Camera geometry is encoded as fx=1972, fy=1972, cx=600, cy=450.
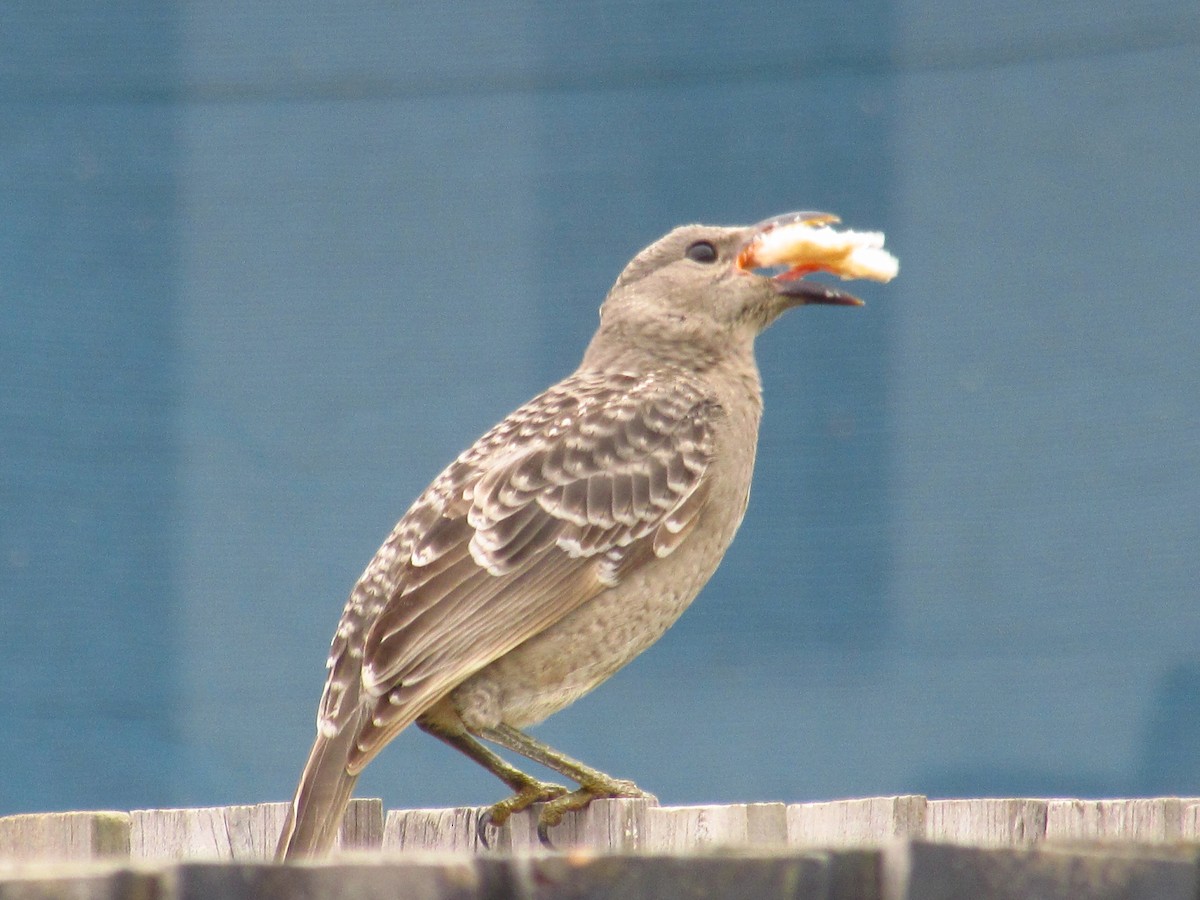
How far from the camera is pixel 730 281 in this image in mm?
4902

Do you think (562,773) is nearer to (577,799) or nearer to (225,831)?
(577,799)

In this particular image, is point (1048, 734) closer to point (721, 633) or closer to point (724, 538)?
point (721, 633)

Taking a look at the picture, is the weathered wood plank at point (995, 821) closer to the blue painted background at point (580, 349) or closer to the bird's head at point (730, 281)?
the bird's head at point (730, 281)

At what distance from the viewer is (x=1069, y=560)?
18.3 ft

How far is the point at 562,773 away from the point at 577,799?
21cm

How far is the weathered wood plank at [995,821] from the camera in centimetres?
357

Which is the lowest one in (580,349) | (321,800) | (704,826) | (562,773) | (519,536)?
(704,826)

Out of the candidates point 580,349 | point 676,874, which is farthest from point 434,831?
point 580,349

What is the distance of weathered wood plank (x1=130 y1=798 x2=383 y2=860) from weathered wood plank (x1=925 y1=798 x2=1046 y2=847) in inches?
41.2

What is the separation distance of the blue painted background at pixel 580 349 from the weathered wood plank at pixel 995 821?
1826mm

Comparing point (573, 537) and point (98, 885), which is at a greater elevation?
point (573, 537)

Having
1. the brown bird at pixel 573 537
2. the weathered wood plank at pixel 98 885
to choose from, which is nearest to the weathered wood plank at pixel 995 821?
the brown bird at pixel 573 537

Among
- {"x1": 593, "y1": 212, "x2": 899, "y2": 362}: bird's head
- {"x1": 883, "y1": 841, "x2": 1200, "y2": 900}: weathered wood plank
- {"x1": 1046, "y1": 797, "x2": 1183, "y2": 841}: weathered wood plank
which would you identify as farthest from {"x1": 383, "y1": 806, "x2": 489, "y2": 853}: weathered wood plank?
{"x1": 883, "y1": 841, "x2": 1200, "y2": 900}: weathered wood plank

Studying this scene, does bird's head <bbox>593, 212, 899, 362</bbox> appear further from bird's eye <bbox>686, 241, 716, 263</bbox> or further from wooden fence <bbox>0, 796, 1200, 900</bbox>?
wooden fence <bbox>0, 796, 1200, 900</bbox>
